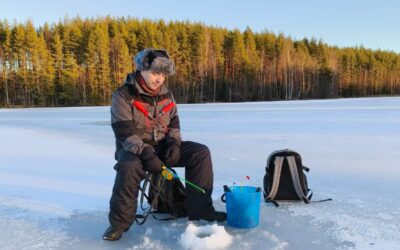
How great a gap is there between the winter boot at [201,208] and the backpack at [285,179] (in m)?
0.66

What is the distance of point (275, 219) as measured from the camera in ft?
8.82

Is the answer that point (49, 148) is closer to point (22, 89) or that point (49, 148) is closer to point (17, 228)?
point (17, 228)

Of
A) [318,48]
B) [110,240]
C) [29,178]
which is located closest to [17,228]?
[110,240]

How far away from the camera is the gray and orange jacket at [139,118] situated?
2498 mm

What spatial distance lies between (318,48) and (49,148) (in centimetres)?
5795

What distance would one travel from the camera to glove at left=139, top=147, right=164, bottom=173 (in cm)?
238

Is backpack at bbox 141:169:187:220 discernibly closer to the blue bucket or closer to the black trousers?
the black trousers

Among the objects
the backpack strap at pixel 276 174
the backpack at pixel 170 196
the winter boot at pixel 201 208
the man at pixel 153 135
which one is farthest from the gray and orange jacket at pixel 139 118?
the backpack strap at pixel 276 174

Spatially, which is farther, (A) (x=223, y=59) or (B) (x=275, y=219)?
(A) (x=223, y=59)

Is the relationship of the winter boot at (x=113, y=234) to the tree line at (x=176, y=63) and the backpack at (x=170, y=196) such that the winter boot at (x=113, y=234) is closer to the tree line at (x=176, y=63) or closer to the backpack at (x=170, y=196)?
the backpack at (x=170, y=196)

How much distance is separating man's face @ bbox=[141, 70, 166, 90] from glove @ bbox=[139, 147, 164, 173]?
478 millimetres

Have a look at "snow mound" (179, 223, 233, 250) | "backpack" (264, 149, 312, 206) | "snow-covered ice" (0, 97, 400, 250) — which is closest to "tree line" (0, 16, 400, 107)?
"snow-covered ice" (0, 97, 400, 250)

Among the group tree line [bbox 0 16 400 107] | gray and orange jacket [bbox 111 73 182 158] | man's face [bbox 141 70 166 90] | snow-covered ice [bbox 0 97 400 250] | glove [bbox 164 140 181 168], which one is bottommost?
snow-covered ice [bbox 0 97 400 250]

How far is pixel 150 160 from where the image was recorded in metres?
2.37
